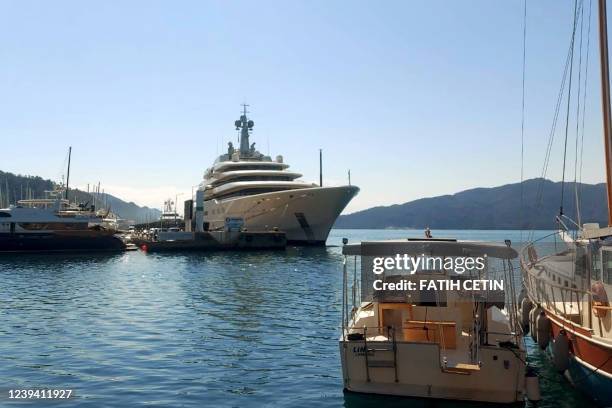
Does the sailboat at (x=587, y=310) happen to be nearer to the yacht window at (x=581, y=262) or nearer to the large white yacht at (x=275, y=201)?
the yacht window at (x=581, y=262)

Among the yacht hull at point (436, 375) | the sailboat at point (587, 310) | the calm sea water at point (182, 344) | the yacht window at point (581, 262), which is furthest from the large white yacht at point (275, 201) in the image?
the yacht hull at point (436, 375)

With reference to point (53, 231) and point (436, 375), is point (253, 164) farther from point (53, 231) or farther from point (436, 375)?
point (436, 375)

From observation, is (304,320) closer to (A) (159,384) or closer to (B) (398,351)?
(A) (159,384)

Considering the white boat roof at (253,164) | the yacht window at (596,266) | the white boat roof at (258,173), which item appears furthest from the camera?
the white boat roof at (253,164)

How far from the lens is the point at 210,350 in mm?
17625

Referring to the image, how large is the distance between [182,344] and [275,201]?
200ft

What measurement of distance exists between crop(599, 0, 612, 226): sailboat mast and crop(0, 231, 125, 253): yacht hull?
61495 mm

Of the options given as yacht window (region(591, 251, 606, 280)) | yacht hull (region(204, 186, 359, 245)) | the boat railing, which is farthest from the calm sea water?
yacht hull (region(204, 186, 359, 245))

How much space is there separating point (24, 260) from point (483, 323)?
5402 centimetres

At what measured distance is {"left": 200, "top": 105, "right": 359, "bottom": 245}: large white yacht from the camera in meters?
79.1

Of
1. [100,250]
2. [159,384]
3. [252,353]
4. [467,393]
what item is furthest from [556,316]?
[100,250]

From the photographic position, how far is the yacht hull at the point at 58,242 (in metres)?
63.5

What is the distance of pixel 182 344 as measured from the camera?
18453 millimetres

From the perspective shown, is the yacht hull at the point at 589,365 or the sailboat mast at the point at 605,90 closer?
the yacht hull at the point at 589,365
